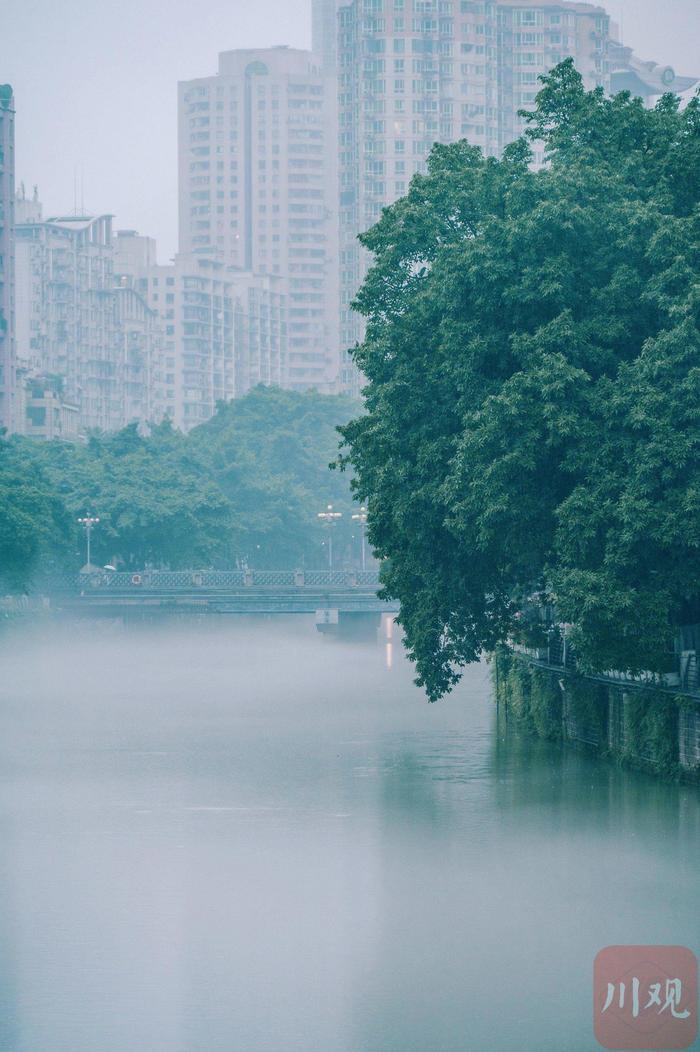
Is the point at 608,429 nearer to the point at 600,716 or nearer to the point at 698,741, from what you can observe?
the point at 698,741

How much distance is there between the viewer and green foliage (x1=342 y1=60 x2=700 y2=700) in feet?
119

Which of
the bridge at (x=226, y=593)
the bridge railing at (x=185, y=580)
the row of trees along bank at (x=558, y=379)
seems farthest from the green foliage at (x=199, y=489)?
the row of trees along bank at (x=558, y=379)

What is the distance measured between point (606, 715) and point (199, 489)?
7706 cm

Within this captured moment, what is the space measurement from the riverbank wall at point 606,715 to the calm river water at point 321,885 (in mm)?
679

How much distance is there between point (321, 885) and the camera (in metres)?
31.4

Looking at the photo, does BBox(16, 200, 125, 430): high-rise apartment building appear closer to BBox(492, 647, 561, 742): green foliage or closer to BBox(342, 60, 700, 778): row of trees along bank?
BBox(492, 647, 561, 742): green foliage

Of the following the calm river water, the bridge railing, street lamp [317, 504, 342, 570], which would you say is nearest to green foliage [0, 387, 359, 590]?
street lamp [317, 504, 342, 570]

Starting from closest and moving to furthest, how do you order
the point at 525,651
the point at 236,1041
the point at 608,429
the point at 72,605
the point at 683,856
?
the point at 236,1041, the point at 683,856, the point at 608,429, the point at 525,651, the point at 72,605

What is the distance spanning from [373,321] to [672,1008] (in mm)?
25614

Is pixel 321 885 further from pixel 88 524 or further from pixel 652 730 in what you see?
pixel 88 524

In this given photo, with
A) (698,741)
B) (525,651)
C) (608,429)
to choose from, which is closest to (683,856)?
(698,741)

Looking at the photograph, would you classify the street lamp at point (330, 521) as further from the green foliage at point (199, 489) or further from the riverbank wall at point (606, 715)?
the riverbank wall at point (606, 715)

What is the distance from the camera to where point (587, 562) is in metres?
37.2

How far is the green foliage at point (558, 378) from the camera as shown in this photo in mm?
36188
